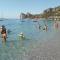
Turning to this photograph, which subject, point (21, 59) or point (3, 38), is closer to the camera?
point (21, 59)

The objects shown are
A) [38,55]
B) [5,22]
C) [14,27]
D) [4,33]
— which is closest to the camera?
[38,55]

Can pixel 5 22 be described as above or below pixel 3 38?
above

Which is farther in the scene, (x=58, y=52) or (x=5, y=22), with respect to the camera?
(x=5, y=22)

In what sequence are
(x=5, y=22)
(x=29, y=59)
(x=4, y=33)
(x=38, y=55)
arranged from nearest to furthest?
(x=29, y=59), (x=38, y=55), (x=4, y=33), (x=5, y=22)

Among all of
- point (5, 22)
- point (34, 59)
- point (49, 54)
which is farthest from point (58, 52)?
point (5, 22)

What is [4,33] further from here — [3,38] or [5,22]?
[5,22]

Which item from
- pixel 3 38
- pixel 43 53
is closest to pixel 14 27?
pixel 3 38

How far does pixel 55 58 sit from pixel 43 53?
0.76 m

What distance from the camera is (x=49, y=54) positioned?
6.27 meters

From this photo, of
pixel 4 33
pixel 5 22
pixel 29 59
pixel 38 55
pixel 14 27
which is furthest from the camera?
pixel 14 27

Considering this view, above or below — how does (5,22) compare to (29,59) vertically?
above

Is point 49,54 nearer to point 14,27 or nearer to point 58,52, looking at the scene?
point 58,52

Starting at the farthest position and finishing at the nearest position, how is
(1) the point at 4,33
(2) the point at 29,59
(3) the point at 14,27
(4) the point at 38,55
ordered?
(3) the point at 14,27 < (1) the point at 4,33 < (4) the point at 38,55 < (2) the point at 29,59

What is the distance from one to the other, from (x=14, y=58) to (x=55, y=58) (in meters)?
1.28
